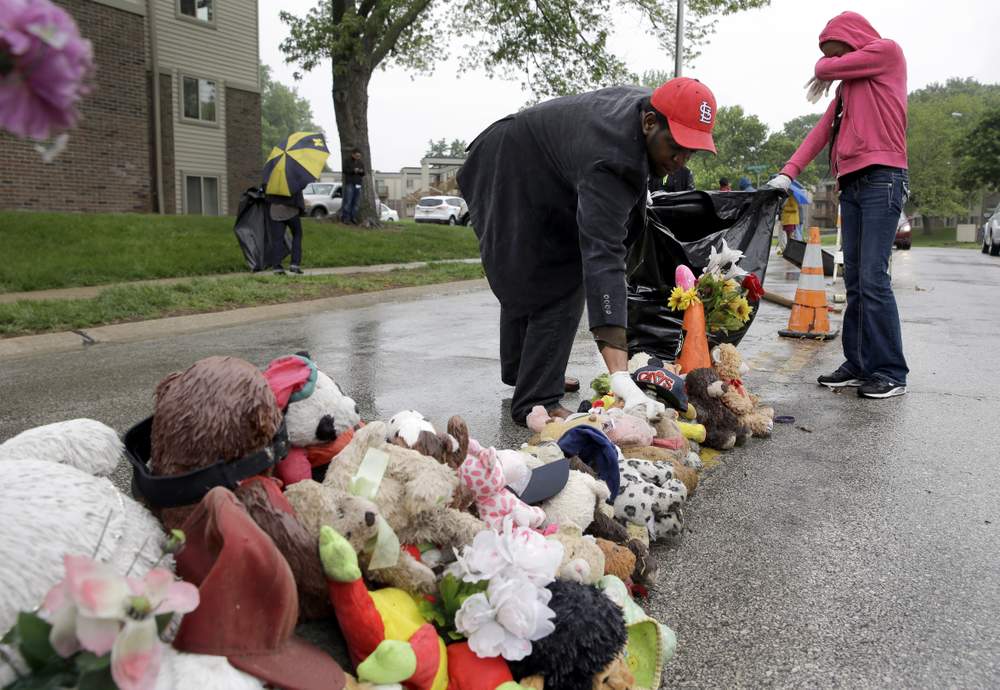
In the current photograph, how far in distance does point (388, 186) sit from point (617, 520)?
4138 inches

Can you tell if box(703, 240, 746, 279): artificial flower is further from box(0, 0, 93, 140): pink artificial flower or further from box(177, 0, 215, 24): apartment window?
box(177, 0, 215, 24): apartment window

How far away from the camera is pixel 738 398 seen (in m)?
3.75

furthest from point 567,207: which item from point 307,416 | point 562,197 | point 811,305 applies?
point 811,305

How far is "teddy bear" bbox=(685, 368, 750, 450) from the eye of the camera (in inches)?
142

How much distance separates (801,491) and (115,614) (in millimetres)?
2729

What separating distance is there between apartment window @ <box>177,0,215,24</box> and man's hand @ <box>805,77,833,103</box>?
23.4 m

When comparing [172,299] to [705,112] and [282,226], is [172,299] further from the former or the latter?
[705,112]

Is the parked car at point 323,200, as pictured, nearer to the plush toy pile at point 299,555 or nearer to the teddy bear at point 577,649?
the plush toy pile at point 299,555

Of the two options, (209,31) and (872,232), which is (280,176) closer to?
(872,232)

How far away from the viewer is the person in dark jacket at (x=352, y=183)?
19172 millimetres

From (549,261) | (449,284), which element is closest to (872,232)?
(549,261)

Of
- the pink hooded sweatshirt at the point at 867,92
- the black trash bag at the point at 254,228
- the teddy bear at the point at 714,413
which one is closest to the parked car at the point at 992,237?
the black trash bag at the point at 254,228

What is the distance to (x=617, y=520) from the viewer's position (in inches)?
97.4

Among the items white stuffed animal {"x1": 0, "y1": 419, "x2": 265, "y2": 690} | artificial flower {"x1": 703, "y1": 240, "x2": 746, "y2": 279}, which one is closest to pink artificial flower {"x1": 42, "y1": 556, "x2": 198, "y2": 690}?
white stuffed animal {"x1": 0, "y1": 419, "x2": 265, "y2": 690}
